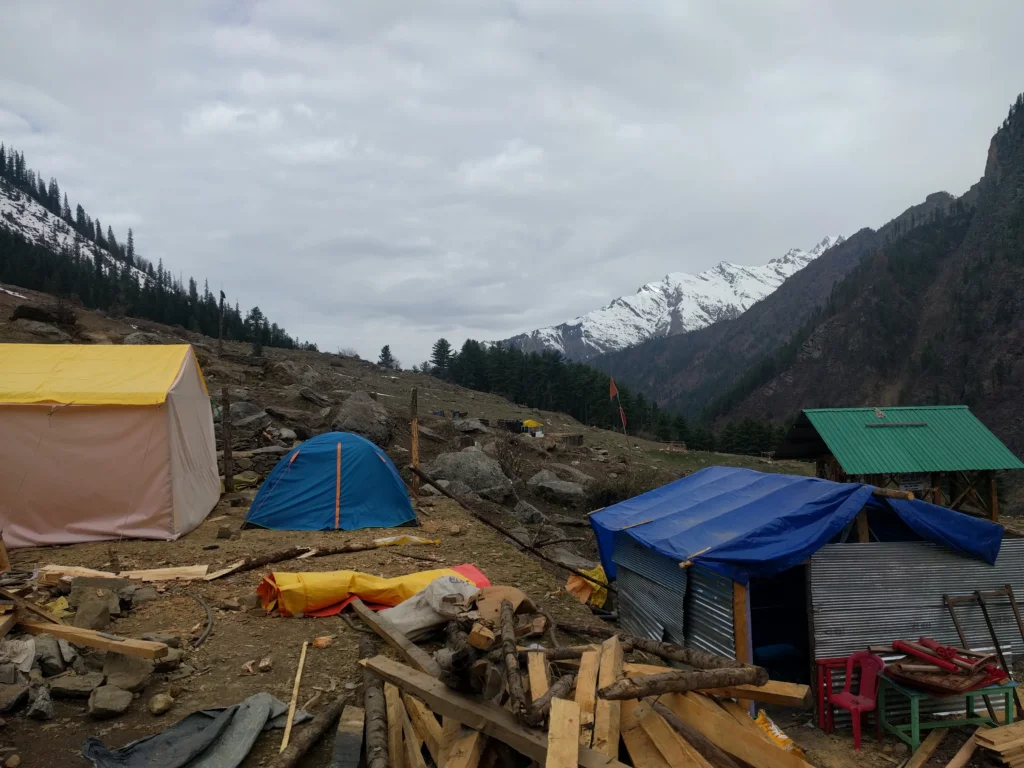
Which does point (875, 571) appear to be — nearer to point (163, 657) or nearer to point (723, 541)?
point (723, 541)

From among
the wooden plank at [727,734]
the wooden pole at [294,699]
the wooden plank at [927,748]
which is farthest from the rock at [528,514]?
the wooden plank at [727,734]

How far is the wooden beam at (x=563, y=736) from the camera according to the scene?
11.1 ft

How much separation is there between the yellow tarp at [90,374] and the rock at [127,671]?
6.16m

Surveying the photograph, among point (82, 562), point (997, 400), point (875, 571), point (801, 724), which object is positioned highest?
point (997, 400)

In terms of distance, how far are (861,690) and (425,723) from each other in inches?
204

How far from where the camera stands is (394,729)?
462 cm

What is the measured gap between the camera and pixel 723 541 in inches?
290

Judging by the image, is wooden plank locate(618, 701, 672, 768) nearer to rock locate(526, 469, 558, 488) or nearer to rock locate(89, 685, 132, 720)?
rock locate(89, 685, 132, 720)

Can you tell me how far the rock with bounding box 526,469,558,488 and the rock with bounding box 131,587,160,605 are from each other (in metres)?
16.0

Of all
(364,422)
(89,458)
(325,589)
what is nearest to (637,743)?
(325,589)

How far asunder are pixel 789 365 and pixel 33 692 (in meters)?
129

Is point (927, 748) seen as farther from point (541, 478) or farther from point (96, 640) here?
point (541, 478)

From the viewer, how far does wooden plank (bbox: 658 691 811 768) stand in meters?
3.80

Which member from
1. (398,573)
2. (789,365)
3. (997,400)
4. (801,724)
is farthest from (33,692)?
(789,365)
